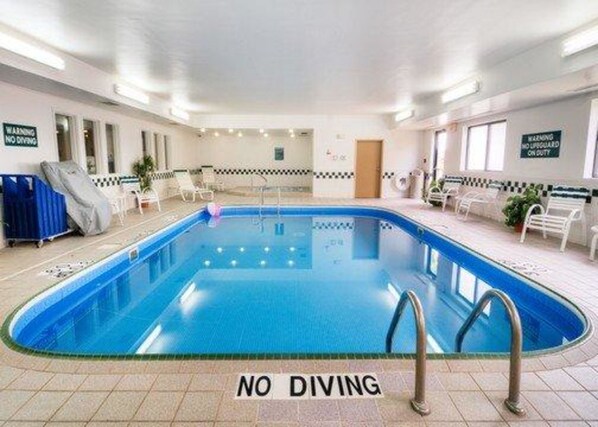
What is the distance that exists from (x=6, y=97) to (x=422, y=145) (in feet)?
31.6

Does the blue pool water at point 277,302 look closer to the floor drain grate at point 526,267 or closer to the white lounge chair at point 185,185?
the floor drain grate at point 526,267

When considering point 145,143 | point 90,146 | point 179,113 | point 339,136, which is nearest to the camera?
point 90,146

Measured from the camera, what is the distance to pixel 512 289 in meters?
3.73

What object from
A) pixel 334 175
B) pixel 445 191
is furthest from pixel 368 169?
pixel 445 191

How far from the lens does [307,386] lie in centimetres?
187

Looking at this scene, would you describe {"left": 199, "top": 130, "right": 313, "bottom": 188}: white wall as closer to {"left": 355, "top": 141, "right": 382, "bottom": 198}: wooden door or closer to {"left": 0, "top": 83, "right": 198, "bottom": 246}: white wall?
{"left": 355, "top": 141, "right": 382, "bottom": 198}: wooden door

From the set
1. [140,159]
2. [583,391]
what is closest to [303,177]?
[140,159]

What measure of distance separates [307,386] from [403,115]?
26.8 feet

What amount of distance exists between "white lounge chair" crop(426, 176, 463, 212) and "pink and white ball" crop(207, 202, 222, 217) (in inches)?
203

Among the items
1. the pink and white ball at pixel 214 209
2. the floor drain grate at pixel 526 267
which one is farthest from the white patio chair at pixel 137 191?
the floor drain grate at pixel 526 267

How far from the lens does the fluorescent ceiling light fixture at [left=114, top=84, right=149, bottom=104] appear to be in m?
5.76

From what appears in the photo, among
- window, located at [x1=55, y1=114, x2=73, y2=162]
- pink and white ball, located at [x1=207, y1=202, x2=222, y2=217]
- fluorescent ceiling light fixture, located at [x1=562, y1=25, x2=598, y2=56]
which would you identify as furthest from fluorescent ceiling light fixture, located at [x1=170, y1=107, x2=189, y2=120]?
fluorescent ceiling light fixture, located at [x1=562, y1=25, x2=598, y2=56]

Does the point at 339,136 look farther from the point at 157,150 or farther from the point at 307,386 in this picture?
the point at 307,386

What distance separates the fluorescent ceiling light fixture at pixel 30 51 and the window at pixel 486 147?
732cm
